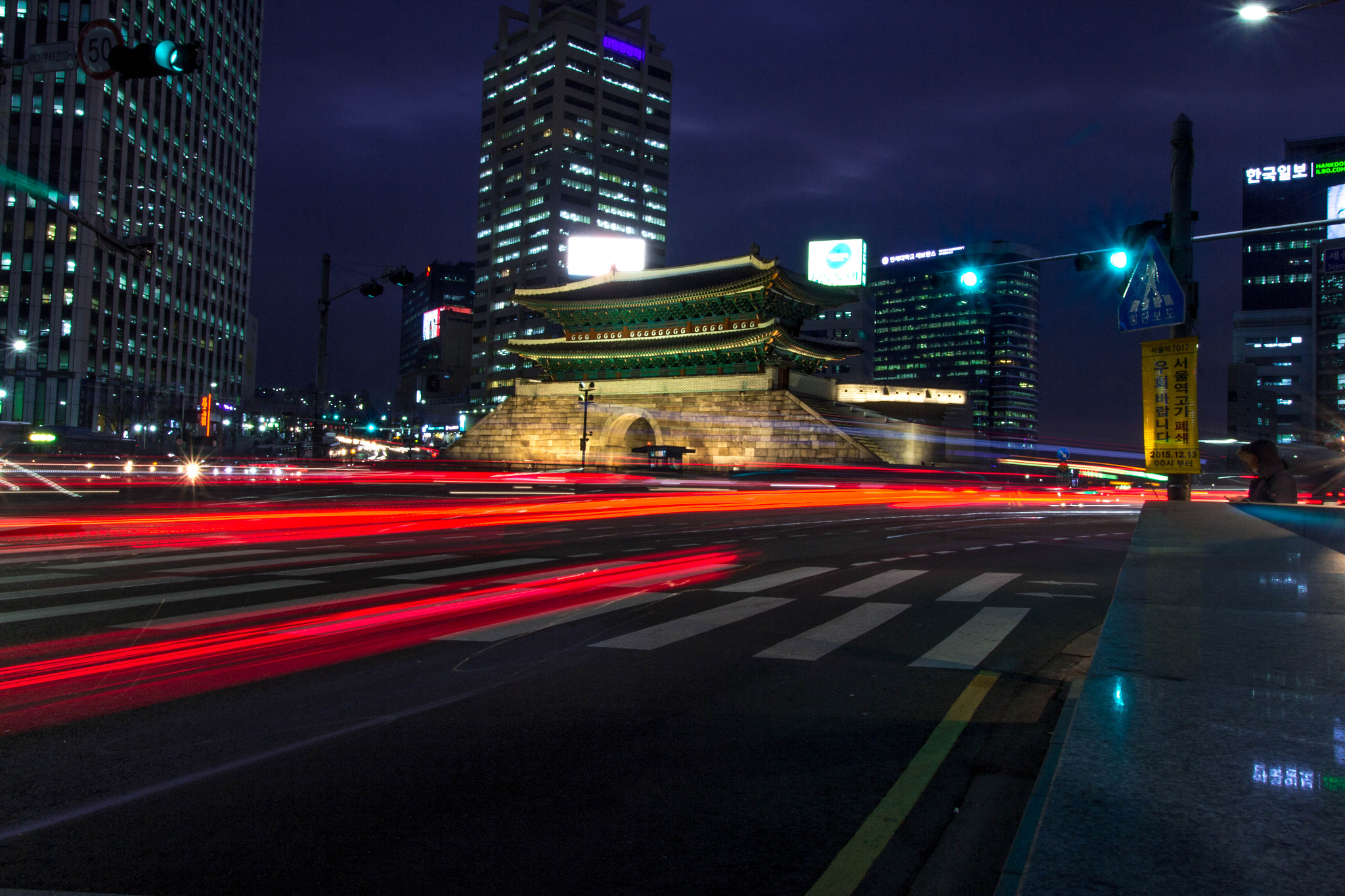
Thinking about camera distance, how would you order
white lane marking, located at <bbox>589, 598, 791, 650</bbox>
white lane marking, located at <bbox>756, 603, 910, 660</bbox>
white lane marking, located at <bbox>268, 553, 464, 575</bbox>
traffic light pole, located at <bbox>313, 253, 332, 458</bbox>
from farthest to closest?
traffic light pole, located at <bbox>313, 253, 332, 458</bbox> → white lane marking, located at <bbox>268, 553, 464, 575</bbox> → white lane marking, located at <bbox>589, 598, 791, 650</bbox> → white lane marking, located at <bbox>756, 603, 910, 660</bbox>

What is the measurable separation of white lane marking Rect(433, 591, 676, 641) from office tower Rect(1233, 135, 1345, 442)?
9214 centimetres

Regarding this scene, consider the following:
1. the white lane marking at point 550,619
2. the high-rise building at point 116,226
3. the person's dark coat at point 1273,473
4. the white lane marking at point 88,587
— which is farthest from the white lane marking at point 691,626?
the high-rise building at point 116,226

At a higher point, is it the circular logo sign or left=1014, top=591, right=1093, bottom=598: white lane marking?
the circular logo sign

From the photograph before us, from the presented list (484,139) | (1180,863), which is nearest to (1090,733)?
(1180,863)

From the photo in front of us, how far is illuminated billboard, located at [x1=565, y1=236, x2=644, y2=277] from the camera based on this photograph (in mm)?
69312

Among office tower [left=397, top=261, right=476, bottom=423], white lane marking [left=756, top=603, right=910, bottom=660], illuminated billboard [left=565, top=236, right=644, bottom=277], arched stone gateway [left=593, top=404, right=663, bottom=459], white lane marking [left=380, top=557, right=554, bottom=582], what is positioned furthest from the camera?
office tower [left=397, top=261, right=476, bottom=423]

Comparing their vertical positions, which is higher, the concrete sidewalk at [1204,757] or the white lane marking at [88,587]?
the concrete sidewalk at [1204,757]

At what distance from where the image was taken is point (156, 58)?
27.8 feet

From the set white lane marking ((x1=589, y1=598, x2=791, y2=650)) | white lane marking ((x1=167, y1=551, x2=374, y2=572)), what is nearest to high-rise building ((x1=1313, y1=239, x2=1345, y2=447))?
white lane marking ((x1=589, y1=598, x2=791, y2=650))

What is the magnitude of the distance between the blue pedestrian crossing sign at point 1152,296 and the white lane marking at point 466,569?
8.49 metres

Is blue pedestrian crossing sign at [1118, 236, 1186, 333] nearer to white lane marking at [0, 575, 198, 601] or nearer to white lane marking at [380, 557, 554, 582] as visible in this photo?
white lane marking at [380, 557, 554, 582]

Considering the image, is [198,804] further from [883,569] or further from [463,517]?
[463,517]

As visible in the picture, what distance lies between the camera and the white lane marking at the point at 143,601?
698 cm

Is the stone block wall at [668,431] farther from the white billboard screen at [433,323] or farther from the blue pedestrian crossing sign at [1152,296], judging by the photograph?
the white billboard screen at [433,323]
